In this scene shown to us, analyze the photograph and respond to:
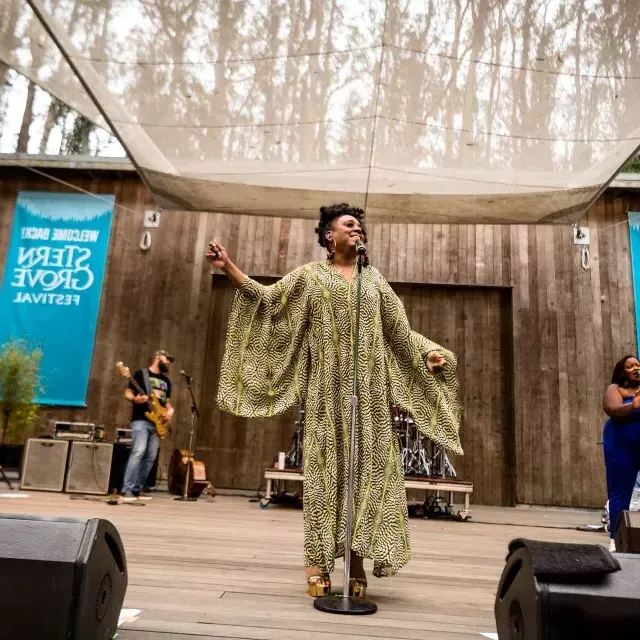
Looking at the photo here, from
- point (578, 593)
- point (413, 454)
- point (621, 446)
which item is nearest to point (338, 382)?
point (578, 593)

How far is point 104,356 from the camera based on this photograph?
6.89 metres

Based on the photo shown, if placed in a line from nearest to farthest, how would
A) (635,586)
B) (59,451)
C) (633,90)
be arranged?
1. (635,586)
2. (633,90)
3. (59,451)

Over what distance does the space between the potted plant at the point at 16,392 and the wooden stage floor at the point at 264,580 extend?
2456 millimetres

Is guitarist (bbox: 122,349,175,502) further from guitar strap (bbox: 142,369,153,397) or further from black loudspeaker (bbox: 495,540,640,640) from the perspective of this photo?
black loudspeaker (bbox: 495,540,640,640)

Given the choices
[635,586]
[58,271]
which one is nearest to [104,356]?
[58,271]

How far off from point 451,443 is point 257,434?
4907 millimetres

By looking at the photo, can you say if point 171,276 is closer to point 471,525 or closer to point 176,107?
point 176,107

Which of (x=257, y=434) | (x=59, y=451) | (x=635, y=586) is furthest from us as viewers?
(x=257, y=434)

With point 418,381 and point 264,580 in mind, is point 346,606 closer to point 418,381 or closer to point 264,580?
point 264,580

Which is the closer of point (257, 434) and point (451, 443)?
point (451, 443)

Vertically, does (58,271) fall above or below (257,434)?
above

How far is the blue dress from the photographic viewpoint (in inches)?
119

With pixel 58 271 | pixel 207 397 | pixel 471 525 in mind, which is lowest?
pixel 471 525

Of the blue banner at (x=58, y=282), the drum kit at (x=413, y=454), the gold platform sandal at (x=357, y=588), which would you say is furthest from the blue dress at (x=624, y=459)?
the blue banner at (x=58, y=282)
